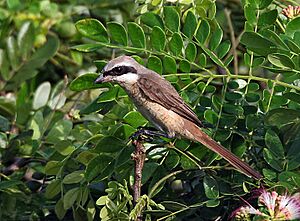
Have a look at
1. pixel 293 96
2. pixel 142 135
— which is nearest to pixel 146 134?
pixel 142 135

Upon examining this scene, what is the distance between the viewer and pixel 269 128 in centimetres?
227

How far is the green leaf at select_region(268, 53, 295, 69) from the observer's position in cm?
209

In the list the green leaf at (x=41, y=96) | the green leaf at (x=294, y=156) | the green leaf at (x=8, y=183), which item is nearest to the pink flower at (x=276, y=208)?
the green leaf at (x=294, y=156)

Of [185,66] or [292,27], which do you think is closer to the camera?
[292,27]

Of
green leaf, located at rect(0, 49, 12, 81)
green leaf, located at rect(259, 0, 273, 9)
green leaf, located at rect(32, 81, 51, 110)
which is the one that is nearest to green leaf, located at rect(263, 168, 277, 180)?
green leaf, located at rect(259, 0, 273, 9)

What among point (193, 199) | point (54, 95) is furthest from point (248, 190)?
point (54, 95)

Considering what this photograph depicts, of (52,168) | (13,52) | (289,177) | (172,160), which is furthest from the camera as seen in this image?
(13,52)

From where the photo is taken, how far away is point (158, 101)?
8.16 ft

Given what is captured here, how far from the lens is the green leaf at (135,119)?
2.37m

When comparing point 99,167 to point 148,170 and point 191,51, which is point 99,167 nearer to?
point 148,170

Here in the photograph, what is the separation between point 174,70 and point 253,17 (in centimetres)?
29

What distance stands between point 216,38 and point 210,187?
477 millimetres

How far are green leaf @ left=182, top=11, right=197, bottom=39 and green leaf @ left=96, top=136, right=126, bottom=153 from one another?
40 cm

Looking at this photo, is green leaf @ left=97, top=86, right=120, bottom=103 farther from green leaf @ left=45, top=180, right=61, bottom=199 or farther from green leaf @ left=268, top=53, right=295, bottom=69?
green leaf @ left=268, top=53, right=295, bottom=69
